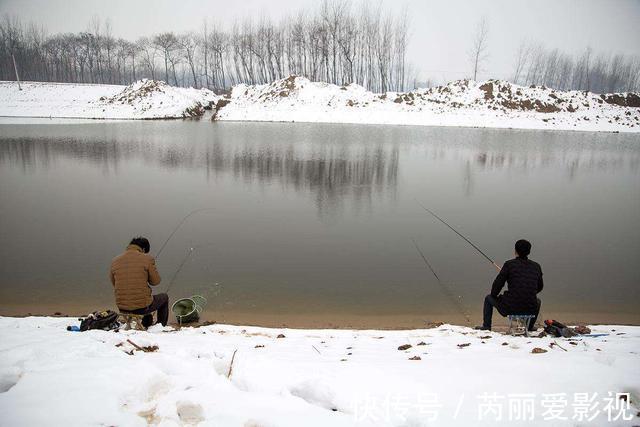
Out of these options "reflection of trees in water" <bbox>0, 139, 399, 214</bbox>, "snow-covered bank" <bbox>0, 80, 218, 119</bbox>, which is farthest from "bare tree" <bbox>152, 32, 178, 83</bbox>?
"reflection of trees in water" <bbox>0, 139, 399, 214</bbox>

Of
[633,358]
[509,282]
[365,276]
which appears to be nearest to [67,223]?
[365,276]

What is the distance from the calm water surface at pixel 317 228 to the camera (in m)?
6.25

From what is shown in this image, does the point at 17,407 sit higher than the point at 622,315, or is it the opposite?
the point at 17,407

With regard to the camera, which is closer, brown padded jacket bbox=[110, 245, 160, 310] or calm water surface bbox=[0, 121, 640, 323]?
brown padded jacket bbox=[110, 245, 160, 310]

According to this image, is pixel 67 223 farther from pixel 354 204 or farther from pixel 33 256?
pixel 354 204

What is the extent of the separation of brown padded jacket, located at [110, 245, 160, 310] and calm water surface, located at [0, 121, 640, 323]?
1.38m

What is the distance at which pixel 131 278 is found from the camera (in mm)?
4648

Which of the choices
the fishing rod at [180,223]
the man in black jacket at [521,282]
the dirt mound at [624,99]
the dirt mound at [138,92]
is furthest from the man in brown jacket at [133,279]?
the dirt mound at [624,99]

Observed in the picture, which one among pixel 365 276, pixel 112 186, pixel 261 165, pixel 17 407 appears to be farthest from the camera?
pixel 261 165

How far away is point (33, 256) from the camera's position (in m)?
7.39

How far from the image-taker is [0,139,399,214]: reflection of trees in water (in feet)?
43.2

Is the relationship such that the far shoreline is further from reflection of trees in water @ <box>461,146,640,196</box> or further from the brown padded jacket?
reflection of trees in water @ <box>461,146,640,196</box>

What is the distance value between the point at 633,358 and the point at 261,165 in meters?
14.7

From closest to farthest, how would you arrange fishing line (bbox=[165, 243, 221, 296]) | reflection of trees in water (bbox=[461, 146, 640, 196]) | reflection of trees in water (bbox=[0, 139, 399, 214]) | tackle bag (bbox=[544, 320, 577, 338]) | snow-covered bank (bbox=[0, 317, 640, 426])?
snow-covered bank (bbox=[0, 317, 640, 426])
tackle bag (bbox=[544, 320, 577, 338])
fishing line (bbox=[165, 243, 221, 296])
reflection of trees in water (bbox=[0, 139, 399, 214])
reflection of trees in water (bbox=[461, 146, 640, 196])
